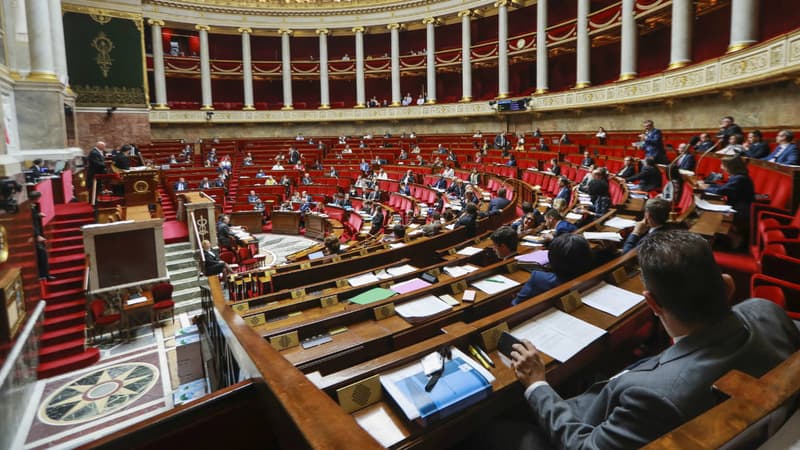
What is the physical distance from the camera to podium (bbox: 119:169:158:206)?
11.8 m

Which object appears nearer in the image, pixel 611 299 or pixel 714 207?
pixel 611 299

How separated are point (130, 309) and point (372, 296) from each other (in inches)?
251

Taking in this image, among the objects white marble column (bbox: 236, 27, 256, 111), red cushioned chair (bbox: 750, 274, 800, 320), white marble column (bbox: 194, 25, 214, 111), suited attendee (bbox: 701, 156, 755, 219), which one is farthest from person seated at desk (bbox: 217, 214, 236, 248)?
white marble column (bbox: 236, 27, 256, 111)

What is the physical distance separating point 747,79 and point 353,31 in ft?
73.2

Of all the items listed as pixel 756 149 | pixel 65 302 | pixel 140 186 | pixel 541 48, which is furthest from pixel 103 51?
pixel 756 149

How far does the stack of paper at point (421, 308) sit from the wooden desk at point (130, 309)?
22.3 ft

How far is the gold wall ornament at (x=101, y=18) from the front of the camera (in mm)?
20456

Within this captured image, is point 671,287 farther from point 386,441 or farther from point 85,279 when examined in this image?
point 85,279

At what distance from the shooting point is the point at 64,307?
752 cm

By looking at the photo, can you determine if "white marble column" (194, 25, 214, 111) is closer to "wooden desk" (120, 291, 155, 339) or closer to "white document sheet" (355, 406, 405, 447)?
"wooden desk" (120, 291, 155, 339)

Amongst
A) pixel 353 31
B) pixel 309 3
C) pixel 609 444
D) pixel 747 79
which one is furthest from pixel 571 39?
pixel 609 444

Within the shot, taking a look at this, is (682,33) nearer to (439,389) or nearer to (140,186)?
(439,389)

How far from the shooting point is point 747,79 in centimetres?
978

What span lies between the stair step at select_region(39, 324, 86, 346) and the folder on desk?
757 centimetres
